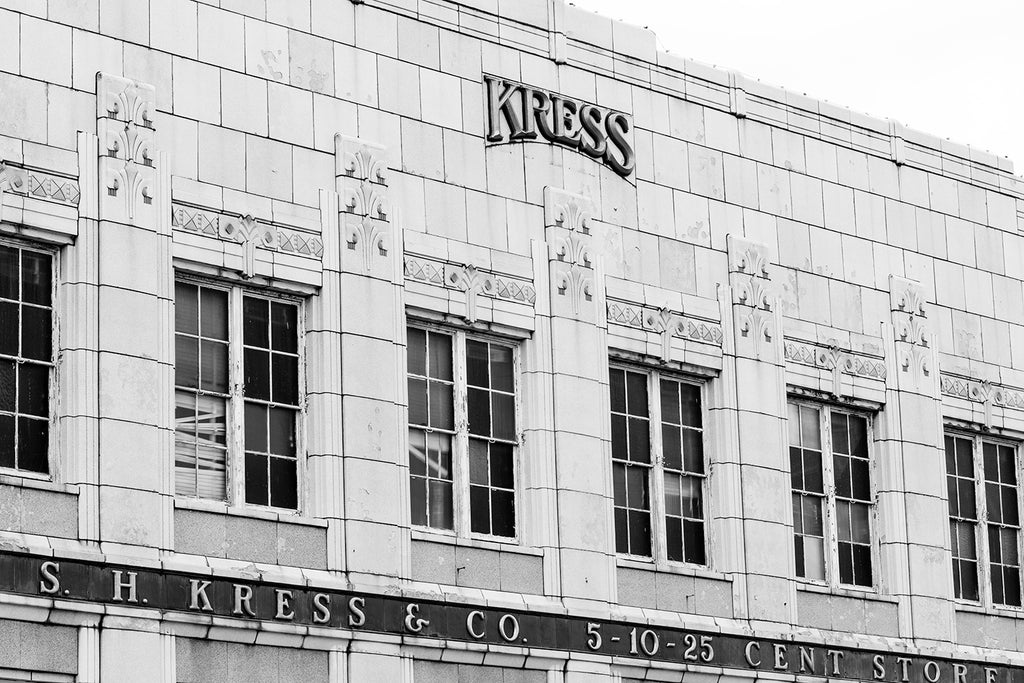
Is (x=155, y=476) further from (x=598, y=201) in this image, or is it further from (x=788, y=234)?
(x=788, y=234)

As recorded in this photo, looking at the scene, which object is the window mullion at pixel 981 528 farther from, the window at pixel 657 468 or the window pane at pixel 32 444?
the window pane at pixel 32 444

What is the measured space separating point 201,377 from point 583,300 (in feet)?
18.9

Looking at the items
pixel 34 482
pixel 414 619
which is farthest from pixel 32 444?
pixel 414 619

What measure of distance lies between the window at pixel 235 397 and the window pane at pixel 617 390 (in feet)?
16.2

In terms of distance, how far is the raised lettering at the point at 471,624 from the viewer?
81.7ft

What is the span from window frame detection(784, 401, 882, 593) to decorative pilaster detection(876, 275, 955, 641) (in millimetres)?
103

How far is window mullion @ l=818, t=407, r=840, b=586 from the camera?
97.6 ft

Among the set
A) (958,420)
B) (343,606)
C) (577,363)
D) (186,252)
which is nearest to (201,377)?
(186,252)

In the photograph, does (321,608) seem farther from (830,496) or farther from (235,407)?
(830,496)

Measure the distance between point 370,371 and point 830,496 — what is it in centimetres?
815

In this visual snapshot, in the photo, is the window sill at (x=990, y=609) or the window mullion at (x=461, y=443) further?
the window sill at (x=990, y=609)

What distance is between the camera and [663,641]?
27.0 meters

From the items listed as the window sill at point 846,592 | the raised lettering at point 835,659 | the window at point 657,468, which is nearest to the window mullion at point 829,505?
the window sill at point 846,592

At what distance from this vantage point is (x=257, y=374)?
79.2ft
